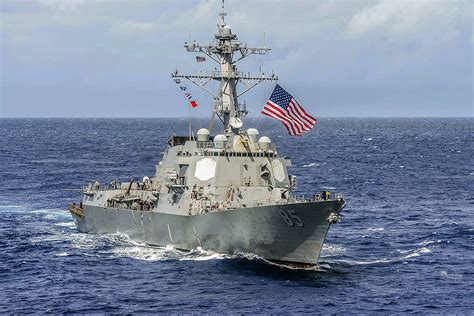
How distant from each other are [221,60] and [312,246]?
13.8 m

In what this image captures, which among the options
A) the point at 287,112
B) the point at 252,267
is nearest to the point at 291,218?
the point at 252,267

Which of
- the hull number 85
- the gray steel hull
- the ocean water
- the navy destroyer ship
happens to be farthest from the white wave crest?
the hull number 85

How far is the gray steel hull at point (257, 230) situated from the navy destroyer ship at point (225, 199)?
0.05 meters

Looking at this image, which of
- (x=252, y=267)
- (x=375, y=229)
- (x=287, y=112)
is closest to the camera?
(x=252, y=267)

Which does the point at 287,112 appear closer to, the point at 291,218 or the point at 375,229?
the point at 291,218

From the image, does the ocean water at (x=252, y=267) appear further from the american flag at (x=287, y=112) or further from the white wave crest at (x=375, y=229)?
the american flag at (x=287, y=112)

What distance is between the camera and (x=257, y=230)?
40906mm

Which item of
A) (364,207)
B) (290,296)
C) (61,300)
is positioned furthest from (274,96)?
(364,207)

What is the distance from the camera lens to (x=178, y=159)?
46750 millimetres

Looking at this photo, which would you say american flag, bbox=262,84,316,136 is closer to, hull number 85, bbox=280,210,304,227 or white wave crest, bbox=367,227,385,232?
hull number 85, bbox=280,210,304,227

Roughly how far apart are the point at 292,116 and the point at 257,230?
6626 mm

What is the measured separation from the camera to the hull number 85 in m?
39.3

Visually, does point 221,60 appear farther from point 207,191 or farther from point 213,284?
point 213,284

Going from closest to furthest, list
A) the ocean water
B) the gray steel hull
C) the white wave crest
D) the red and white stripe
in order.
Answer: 1. the ocean water
2. the gray steel hull
3. the red and white stripe
4. the white wave crest
